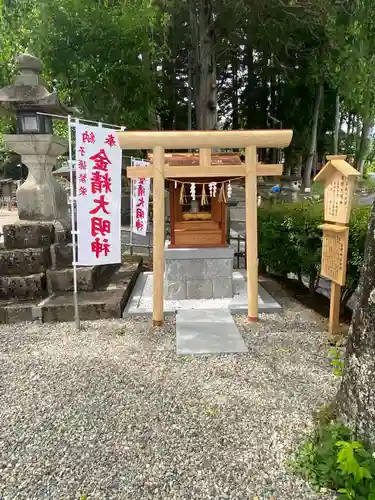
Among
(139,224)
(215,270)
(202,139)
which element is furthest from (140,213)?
(202,139)

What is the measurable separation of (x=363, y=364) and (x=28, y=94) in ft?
20.5

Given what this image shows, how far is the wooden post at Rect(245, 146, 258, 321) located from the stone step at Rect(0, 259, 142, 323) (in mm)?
2117

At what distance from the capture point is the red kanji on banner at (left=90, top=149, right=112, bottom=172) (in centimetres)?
473

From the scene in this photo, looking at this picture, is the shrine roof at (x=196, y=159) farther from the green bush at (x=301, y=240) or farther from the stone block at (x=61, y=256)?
the stone block at (x=61, y=256)

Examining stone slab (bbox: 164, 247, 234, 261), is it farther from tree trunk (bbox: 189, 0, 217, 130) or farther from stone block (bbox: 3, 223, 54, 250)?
tree trunk (bbox: 189, 0, 217, 130)

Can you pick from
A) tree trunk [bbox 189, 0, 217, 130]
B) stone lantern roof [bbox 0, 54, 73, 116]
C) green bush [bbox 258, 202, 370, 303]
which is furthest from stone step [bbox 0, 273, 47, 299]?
tree trunk [bbox 189, 0, 217, 130]

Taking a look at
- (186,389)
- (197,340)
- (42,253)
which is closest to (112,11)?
(42,253)

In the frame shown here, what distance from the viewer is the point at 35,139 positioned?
19.8 feet

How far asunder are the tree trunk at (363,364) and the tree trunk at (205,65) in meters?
10.2

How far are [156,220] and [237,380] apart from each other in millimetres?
2584

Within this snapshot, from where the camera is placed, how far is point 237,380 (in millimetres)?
3520

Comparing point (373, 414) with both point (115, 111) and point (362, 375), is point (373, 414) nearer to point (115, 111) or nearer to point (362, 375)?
point (362, 375)

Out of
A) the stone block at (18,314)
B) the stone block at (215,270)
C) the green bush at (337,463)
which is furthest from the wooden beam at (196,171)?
the green bush at (337,463)

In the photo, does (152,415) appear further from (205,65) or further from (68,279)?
(205,65)
